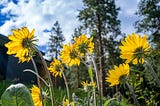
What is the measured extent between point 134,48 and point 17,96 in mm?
399

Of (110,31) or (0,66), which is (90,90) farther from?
(110,31)

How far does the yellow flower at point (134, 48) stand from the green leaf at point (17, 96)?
1.14ft

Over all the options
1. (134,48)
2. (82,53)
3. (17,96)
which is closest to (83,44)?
(82,53)

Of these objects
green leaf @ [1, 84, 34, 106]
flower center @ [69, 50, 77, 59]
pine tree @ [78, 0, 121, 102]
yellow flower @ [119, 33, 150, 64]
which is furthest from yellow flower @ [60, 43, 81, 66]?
pine tree @ [78, 0, 121, 102]

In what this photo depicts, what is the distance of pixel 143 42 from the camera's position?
3.34 feet

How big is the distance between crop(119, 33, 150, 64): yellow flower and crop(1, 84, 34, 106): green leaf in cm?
35

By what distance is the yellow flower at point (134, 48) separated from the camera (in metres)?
1.02

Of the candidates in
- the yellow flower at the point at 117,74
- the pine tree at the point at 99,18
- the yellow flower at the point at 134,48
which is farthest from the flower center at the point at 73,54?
the pine tree at the point at 99,18

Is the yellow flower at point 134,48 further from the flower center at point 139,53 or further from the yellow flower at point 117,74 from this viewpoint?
the yellow flower at point 117,74

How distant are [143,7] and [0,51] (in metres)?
12.2

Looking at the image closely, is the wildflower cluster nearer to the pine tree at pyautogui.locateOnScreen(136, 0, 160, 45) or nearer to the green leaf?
the green leaf

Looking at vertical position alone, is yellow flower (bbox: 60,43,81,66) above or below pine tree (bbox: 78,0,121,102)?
below

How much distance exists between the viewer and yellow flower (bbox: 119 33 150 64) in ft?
3.34

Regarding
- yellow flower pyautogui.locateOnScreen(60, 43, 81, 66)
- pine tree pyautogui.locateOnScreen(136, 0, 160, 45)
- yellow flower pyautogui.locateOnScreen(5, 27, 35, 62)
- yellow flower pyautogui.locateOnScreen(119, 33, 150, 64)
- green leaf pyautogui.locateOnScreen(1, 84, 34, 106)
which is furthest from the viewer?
pine tree pyautogui.locateOnScreen(136, 0, 160, 45)
